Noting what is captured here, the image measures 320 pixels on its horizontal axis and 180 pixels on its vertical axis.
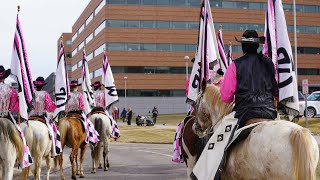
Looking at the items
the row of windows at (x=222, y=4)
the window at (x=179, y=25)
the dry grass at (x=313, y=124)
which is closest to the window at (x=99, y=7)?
the row of windows at (x=222, y=4)

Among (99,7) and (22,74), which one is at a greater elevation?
(99,7)

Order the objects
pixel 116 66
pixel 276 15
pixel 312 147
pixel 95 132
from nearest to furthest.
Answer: pixel 312 147
pixel 276 15
pixel 95 132
pixel 116 66

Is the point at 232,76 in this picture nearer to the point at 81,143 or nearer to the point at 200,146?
the point at 200,146

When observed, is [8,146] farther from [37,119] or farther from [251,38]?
[251,38]

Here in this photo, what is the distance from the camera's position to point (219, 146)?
5.73 m

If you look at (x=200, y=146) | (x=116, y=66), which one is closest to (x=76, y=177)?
(x=200, y=146)

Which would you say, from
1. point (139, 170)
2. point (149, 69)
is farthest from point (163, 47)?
point (139, 170)

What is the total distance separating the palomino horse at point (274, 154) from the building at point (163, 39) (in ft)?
227

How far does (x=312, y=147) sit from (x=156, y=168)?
34.0 ft

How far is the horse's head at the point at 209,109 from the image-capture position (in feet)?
20.7

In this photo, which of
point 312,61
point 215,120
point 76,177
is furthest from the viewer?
point 312,61

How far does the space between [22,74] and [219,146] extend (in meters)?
5.29

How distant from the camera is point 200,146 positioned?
8609mm

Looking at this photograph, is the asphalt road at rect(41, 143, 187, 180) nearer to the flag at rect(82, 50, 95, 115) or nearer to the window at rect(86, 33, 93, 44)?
the flag at rect(82, 50, 95, 115)
